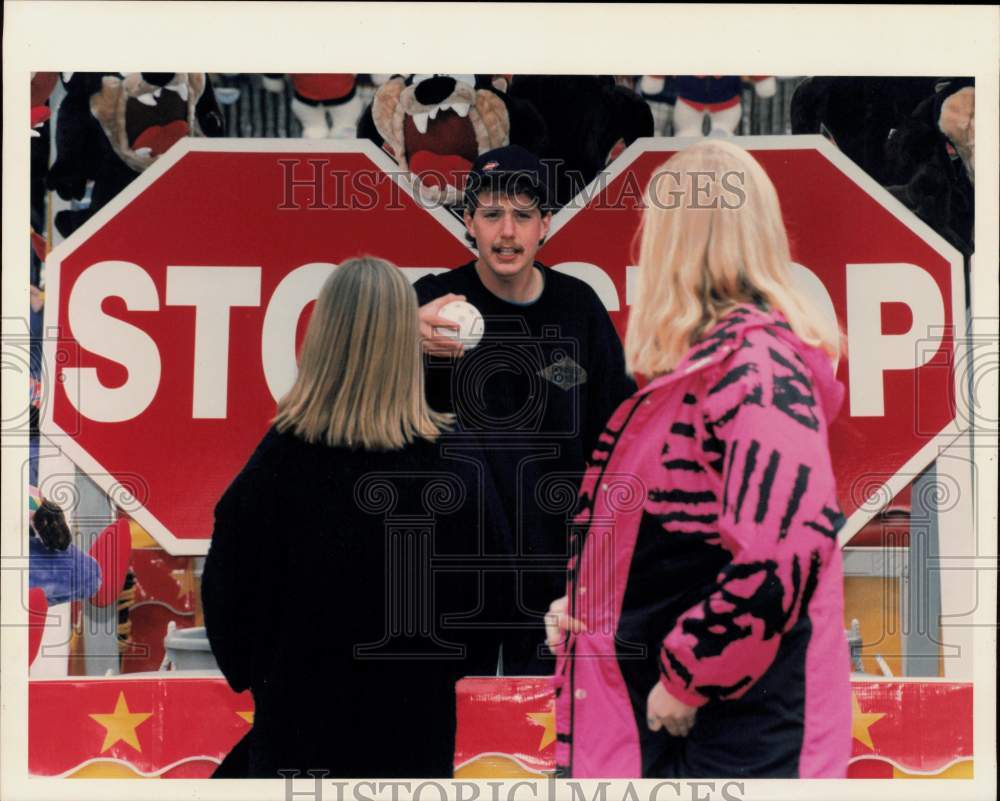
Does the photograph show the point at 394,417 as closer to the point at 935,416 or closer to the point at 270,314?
the point at 270,314

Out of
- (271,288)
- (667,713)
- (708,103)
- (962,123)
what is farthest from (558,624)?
(962,123)

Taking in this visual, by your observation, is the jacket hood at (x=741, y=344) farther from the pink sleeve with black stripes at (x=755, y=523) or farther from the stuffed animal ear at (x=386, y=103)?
the stuffed animal ear at (x=386, y=103)

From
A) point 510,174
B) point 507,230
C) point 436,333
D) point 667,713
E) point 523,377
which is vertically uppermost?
point 510,174

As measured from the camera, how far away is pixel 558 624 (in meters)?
3.89

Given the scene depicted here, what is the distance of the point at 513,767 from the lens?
12.9ft

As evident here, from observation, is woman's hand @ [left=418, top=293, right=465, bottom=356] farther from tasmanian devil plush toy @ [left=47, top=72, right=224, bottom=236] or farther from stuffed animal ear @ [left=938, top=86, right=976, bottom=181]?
stuffed animal ear @ [left=938, top=86, right=976, bottom=181]

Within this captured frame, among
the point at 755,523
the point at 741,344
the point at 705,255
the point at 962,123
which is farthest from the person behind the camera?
the point at 962,123

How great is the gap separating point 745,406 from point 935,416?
2.32 feet

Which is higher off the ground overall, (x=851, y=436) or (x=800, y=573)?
(x=851, y=436)

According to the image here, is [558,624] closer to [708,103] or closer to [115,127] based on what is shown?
[708,103]

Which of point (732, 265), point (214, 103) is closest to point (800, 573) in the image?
point (732, 265)

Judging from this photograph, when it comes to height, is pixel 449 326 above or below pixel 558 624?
above

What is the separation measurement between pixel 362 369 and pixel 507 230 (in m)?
0.60

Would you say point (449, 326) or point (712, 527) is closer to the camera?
point (712, 527)
